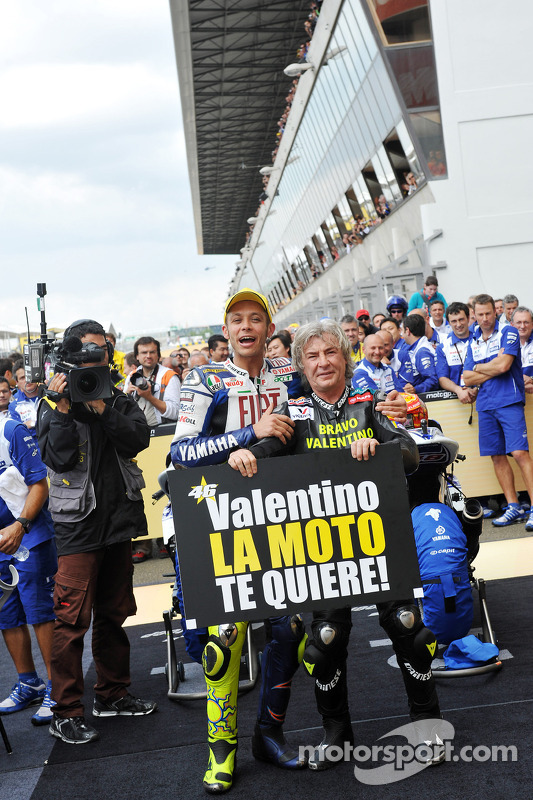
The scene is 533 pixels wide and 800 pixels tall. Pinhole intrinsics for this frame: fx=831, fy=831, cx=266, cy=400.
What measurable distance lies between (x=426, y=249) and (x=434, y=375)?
30.2 ft

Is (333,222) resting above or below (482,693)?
above

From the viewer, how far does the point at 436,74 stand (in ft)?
54.0

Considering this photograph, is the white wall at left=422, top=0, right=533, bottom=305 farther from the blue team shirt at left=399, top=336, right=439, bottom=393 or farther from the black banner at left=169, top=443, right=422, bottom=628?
the black banner at left=169, top=443, right=422, bottom=628

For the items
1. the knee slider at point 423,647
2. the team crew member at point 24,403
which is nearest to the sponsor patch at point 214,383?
the knee slider at point 423,647

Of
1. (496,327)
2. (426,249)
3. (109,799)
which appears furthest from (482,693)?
(426,249)

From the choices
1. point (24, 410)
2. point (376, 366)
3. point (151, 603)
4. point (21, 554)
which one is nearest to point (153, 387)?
point (24, 410)

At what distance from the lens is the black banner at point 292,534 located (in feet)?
10.8

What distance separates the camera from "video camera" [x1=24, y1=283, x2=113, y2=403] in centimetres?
407

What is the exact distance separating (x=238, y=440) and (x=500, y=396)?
16.1 ft

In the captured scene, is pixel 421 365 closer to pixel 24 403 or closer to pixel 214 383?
pixel 24 403

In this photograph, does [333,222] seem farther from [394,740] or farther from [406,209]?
[394,740]

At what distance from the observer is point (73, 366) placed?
4.10m

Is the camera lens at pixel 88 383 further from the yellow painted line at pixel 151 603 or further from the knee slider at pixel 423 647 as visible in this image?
the yellow painted line at pixel 151 603

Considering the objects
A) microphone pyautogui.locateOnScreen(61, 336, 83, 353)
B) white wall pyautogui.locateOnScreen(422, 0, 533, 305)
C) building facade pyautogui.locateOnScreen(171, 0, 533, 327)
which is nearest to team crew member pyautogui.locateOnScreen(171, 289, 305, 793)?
microphone pyautogui.locateOnScreen(61, 336, 83, 353)
